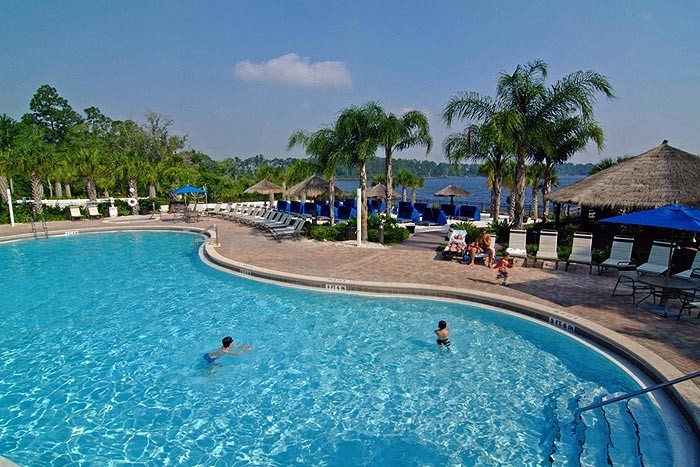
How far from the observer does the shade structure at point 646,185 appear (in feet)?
38.2

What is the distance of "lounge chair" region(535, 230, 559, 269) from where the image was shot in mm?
10906

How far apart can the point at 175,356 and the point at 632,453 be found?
6.58 m

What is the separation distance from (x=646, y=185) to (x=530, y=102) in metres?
4.56

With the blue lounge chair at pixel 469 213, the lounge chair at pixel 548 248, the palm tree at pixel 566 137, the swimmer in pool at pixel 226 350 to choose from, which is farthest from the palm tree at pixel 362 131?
the blue lounge chair at pixel 469 213

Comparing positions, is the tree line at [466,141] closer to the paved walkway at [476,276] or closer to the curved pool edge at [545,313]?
the paved walkway at [476,276]

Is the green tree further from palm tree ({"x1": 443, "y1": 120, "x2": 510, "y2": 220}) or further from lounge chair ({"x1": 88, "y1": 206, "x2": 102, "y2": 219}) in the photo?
palm tree ({"x1": 443, "y1": 120, "x2": 510, "y2": 220})

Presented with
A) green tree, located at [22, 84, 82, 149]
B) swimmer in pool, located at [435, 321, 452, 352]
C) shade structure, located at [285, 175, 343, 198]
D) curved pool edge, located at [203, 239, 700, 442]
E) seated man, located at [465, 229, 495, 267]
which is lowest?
swimmer in pool, located at [435, 321, 452, 352]

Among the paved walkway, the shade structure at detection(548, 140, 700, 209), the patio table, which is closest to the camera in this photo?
the paved walkway

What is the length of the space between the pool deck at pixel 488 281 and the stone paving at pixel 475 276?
0.04 ft

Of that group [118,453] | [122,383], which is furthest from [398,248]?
[118,453]

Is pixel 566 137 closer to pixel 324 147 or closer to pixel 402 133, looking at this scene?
pixel 402 133

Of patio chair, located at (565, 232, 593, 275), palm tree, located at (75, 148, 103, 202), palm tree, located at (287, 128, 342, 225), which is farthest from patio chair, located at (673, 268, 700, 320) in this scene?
palm tree, located at (75, 148, 103, 202)

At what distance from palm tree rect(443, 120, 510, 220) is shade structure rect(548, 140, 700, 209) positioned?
294 cm

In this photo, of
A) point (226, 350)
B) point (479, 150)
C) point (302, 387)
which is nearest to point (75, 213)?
point (226, 350)
